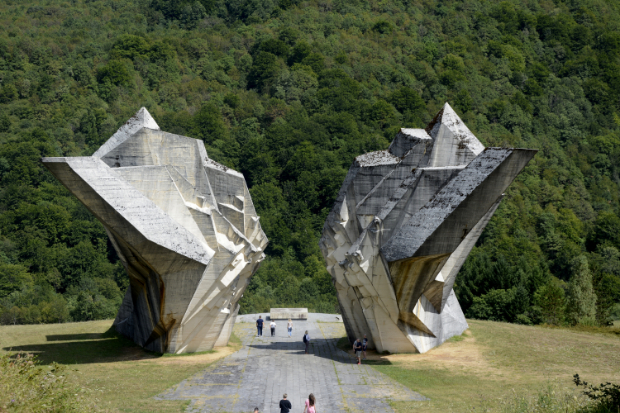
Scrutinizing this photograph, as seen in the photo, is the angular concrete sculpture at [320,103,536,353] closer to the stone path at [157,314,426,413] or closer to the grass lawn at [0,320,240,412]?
the stone path at [157,314,426,413]

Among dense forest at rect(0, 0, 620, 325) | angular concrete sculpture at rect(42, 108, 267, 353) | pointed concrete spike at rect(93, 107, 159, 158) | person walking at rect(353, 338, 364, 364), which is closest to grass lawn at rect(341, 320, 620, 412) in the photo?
person walking at rect(353, 338, 364, 364)

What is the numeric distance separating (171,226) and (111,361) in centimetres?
573

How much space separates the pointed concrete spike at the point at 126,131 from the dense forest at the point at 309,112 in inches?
816

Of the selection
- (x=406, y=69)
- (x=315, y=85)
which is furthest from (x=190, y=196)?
(x=406, y=69)

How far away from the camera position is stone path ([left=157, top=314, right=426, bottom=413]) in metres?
19.4

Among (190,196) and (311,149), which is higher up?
(311,149)

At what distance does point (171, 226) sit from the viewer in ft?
75.7

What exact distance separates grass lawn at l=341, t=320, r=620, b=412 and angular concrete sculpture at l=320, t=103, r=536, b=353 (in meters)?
1.26

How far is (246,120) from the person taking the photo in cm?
8081

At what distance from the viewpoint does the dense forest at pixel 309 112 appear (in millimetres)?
54719

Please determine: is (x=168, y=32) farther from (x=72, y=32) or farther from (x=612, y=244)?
(x=612, y=244)

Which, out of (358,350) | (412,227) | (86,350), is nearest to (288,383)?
(358,350)

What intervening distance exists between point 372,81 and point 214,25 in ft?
98.8

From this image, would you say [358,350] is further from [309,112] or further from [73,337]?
[309,112]
